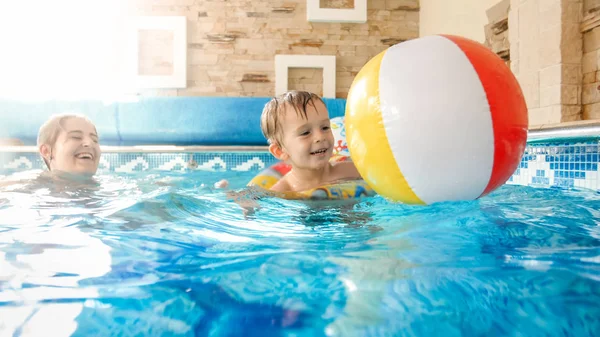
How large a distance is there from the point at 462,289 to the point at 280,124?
69.9 inches

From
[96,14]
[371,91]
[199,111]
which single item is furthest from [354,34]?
[371,91]

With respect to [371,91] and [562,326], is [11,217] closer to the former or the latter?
[371,91]

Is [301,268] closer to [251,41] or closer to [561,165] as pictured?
[561,165]

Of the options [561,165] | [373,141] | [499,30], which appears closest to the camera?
[373,141]

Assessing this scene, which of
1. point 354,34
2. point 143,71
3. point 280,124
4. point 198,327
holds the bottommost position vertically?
point 198,327

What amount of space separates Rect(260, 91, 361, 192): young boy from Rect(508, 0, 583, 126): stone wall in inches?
88.1

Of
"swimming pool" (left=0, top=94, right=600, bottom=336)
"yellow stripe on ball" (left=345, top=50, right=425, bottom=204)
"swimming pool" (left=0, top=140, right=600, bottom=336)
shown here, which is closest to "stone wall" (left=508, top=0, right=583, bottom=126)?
"swimming pool" (left=0, top=94, right=600, bottom=336)

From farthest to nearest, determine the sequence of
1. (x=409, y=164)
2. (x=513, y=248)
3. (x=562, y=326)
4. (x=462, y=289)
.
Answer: (x=409, y=164), (x=513, y=248), (x=462, y=289), (x=562, y=326)

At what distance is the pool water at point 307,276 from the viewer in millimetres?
693

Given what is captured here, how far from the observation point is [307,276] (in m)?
Result: 0.87

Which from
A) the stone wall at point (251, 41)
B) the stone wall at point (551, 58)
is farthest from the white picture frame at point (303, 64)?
the stone wall at point (551, 58)

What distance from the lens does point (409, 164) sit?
1555mm

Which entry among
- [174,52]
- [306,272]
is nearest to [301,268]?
[306,272]

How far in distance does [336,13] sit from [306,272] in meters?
7.41
